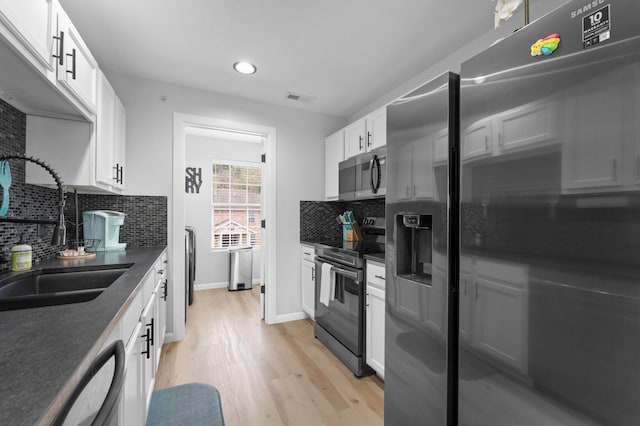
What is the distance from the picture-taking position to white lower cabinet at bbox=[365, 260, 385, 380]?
2023 mm

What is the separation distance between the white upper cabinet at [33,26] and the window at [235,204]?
Result: 143 inches

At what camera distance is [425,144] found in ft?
4.51

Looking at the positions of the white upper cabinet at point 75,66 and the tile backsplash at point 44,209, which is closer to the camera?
the white upper cabinet at point 75,66

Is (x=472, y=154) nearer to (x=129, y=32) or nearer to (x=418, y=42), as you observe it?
(x=418, y=42)

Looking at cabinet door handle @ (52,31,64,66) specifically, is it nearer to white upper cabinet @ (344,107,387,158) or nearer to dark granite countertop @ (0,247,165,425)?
dark granite countertop @ (0,247,165,425)

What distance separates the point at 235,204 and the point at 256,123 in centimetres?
218

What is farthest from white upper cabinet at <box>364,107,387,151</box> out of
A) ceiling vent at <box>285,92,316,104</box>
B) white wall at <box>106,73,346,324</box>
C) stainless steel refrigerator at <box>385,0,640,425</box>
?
stainless steel refrigerator at <box>385,0,640,425</box>

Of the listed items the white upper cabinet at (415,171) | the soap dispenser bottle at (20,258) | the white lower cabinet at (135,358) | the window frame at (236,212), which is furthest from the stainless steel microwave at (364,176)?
the soap dispenser bottle at (20,258)

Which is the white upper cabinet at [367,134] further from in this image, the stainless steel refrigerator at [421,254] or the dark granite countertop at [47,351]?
the dark granite countertop at [47,351]

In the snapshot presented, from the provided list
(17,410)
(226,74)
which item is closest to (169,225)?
(226,74)

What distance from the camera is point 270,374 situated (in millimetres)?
2236

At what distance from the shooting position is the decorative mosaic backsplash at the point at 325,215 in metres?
3.43

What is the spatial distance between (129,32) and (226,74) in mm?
769

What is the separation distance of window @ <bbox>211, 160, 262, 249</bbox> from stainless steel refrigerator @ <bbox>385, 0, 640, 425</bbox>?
422 cm
